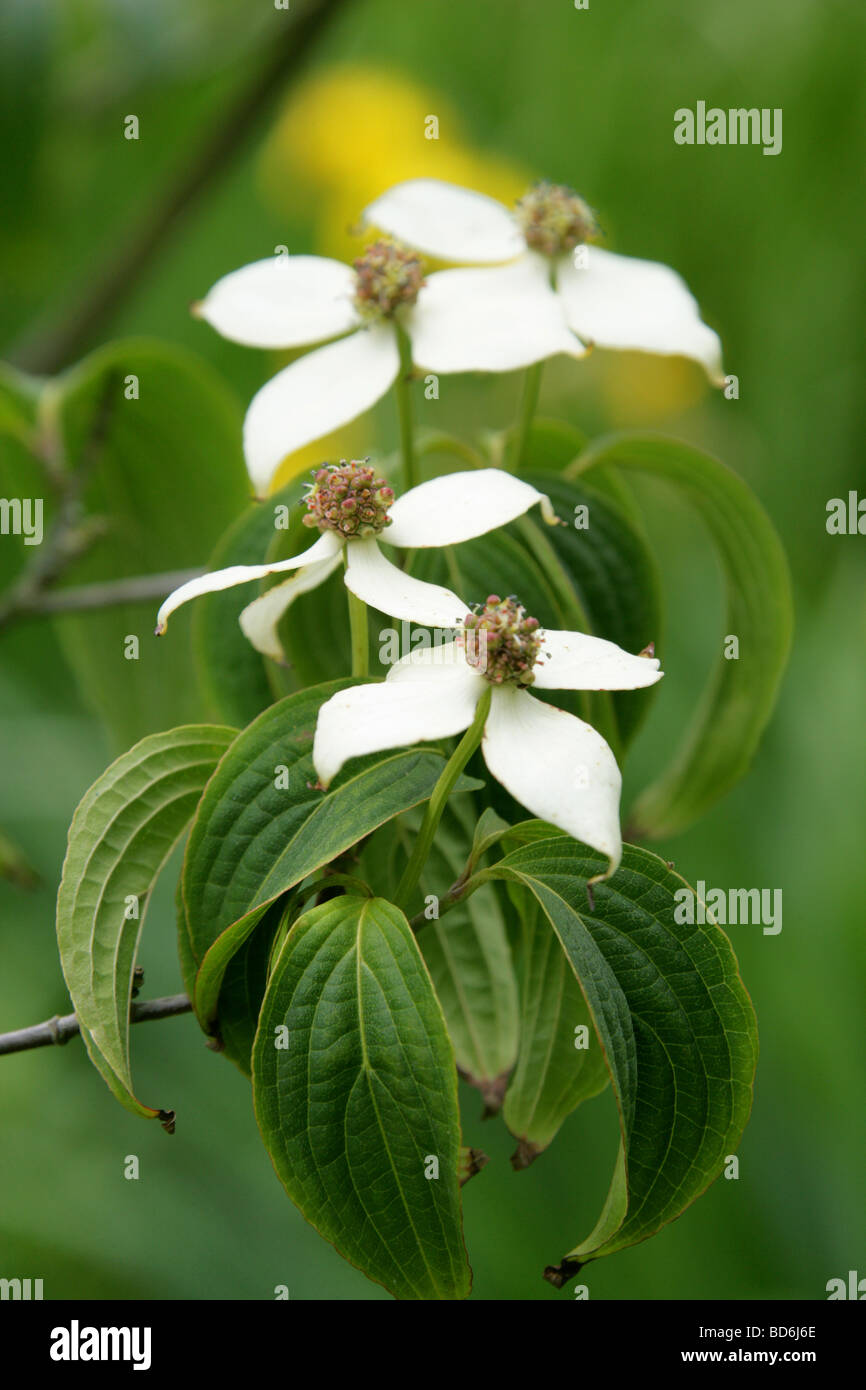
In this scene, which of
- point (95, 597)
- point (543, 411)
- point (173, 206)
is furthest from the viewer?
point (543, 411)

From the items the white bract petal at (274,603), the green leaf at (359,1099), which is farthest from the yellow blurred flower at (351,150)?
the green leaf at (359,1099)

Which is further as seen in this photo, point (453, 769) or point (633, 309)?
point (633, 309)

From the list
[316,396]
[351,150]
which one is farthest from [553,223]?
[351,150]

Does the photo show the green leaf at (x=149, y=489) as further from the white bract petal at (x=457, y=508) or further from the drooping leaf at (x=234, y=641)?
the white bract petal at (x=457, y=508)

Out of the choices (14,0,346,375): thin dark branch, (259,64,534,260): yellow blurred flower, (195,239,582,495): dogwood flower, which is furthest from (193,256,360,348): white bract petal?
(259,64,534,260): yellow blurred flower

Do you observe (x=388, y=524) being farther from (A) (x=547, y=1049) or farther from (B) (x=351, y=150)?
(B) (x=351, y=150)
